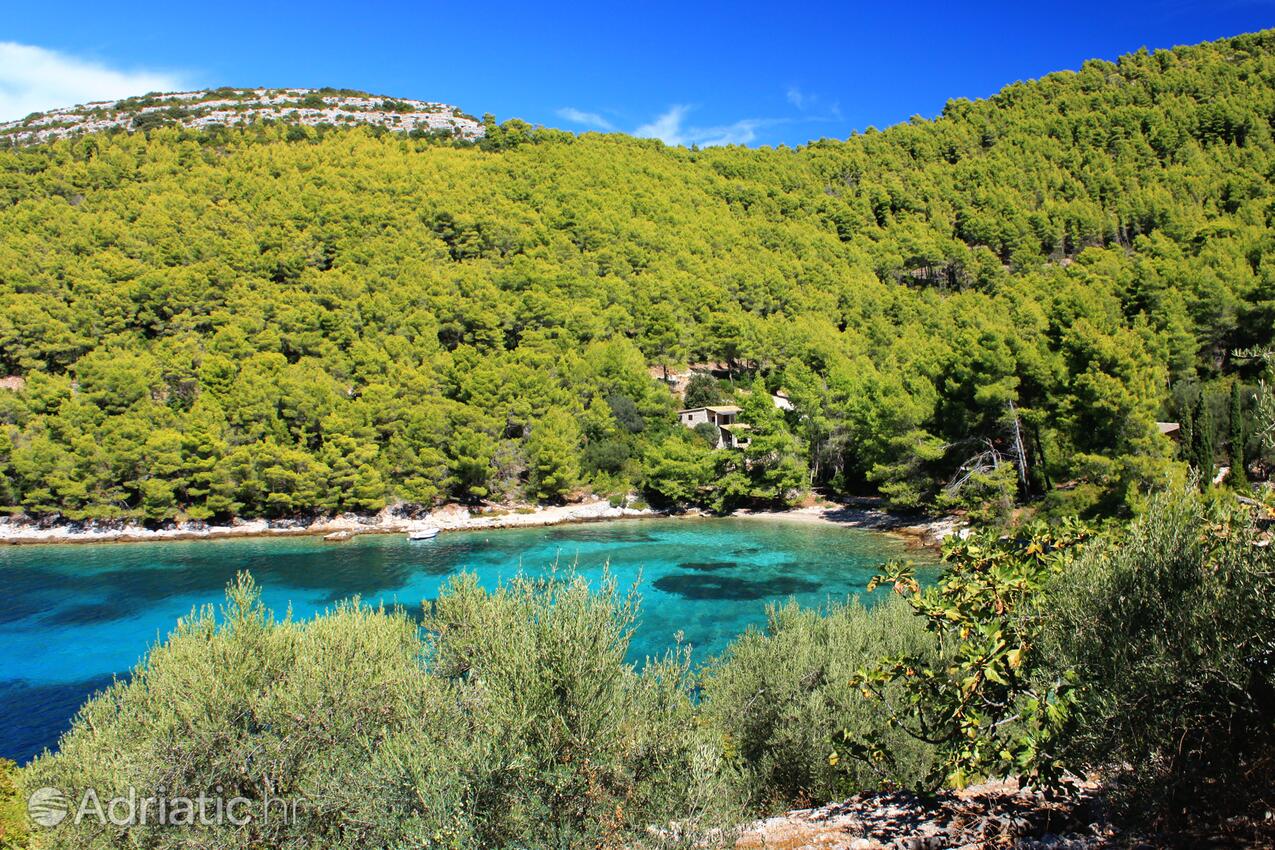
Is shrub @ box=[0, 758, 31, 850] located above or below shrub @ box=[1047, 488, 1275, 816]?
below

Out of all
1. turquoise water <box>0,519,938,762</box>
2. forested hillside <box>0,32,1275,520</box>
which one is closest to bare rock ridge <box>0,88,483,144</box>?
forested hillside <box>0,32,1275,520</box>

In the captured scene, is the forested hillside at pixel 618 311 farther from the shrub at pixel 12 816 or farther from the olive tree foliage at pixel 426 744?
the shrub at pixel 12 816

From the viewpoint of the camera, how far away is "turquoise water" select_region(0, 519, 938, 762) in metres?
18.7

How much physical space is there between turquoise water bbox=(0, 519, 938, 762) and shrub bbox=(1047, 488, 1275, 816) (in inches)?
455

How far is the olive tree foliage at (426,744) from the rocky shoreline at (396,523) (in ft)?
90.4

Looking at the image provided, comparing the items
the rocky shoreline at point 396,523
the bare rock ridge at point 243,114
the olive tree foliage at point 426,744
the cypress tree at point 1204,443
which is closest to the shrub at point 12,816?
the olive tree foliage at point 426,744

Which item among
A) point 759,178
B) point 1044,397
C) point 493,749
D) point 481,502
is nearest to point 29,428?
point 481,502

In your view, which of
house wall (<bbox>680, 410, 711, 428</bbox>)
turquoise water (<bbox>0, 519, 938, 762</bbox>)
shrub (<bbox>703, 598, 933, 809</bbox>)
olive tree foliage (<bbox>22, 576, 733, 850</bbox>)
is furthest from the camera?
house wall (<bbox>680, 410, 711, 428</bbox>)

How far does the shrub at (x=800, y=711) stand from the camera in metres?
8.66

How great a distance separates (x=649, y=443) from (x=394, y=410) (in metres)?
14.9

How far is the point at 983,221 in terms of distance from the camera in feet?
221

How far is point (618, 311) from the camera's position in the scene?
51656 mm

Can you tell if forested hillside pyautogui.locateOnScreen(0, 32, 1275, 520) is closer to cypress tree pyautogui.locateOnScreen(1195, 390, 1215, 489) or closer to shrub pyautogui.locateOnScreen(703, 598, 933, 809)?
cypress tree pyautogui.locateOnScreen(1195, 390, 1215, 489)

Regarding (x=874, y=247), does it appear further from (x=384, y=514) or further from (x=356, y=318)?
(x=384, y=514)
